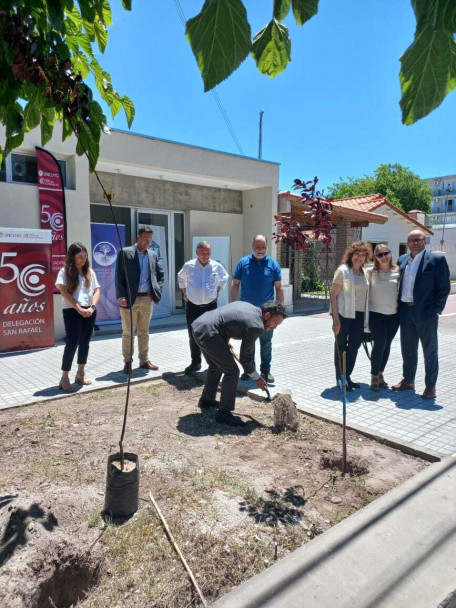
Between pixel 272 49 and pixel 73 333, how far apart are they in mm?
4988

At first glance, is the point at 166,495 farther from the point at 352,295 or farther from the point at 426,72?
the point at 352,295

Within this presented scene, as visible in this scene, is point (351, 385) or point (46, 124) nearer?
point (46, 124)

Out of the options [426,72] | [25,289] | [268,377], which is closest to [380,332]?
[268,377]

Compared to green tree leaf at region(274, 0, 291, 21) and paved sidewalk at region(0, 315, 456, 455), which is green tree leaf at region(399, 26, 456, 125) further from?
paved sidewalk at region(0, 315, 456, 455)

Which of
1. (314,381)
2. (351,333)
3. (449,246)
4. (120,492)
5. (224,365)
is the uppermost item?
(449,246)

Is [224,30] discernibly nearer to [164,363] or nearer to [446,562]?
[446,562]

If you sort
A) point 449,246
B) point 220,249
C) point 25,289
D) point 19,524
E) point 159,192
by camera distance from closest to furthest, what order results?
1. point 19,524
2. point 25,289
3. point 159,192
4. point 220,249
5. point 449,246

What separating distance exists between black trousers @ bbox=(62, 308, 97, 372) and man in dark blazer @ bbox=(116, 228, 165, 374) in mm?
661

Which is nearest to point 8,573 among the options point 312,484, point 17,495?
point 17,495

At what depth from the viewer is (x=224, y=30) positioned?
2.88 ft

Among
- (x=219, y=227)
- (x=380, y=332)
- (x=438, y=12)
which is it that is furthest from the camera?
(x=219, y=227)

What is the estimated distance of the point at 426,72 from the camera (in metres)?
0.87

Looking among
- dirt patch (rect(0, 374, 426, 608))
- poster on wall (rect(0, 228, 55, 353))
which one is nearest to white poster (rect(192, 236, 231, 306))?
poster on wall (rect(0, 228, 55, 353))

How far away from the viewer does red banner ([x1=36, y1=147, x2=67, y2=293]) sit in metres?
8.19
